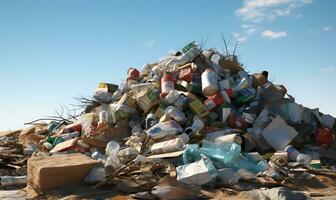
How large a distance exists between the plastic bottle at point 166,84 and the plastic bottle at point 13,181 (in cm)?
254

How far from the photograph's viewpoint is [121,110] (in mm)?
6863

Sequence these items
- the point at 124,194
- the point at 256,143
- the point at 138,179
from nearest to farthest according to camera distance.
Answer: the point at 124,194 → the point at 138,179 → the point at 256,143

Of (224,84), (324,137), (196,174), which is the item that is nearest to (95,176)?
(196,174)

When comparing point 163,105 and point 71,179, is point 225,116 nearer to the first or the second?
point 163,105

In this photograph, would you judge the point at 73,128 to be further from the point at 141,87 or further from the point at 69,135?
the point at 141,87

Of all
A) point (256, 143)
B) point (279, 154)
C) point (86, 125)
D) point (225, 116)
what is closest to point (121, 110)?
point (86, 125)

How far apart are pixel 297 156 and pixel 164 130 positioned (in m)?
1.89

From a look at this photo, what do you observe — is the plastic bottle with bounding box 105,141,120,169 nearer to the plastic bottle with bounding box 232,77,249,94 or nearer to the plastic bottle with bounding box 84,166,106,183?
the plastic bottle with bounding box 84,166,106,183

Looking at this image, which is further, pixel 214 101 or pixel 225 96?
pixel 225 96

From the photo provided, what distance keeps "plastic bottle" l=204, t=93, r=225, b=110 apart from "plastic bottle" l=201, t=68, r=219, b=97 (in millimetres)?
106

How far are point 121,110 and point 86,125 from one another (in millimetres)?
691

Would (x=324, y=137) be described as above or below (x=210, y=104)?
below

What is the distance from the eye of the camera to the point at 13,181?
17.3 feet

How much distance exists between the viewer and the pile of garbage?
15.1ft
